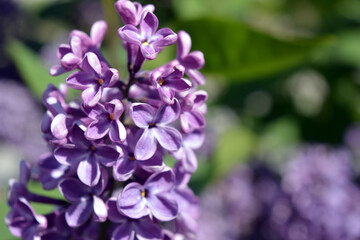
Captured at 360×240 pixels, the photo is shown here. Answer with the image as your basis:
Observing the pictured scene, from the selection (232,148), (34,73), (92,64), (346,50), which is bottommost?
(232,148)

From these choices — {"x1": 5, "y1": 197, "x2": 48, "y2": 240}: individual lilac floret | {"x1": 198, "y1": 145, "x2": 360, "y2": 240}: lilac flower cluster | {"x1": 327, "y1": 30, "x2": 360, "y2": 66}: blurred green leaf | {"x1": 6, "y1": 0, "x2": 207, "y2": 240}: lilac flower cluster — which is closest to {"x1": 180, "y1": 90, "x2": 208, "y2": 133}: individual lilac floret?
{"x1": 6, "y1": 0, "x2": 207, "y2": 240}: lilac flower cluster

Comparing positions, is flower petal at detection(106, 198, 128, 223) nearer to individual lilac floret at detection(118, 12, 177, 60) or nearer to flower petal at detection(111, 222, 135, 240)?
flower petal at detection(111, 222, 135, 240)

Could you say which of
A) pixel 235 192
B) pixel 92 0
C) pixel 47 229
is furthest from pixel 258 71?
pixel 92 0

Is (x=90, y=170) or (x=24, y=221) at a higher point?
(x=90, y=170)

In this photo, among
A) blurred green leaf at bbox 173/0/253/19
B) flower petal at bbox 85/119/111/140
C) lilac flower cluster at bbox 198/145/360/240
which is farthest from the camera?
lilac flower cluster at bbox 198/145/360/240

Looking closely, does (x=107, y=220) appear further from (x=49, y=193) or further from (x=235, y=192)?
(x=235, y=192)

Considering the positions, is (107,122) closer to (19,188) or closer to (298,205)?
(19,188)

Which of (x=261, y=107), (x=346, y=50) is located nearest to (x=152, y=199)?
(x=346, y=50)
